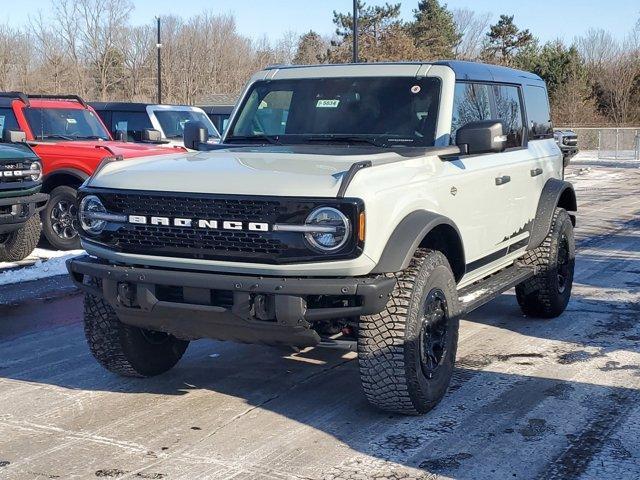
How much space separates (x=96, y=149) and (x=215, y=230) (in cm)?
699

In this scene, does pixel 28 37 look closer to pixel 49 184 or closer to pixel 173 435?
pixel 49 184

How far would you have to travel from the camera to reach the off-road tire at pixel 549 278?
23.2 feet

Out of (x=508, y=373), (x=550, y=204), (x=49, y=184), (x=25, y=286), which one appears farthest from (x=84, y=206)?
(x=49, y=184)

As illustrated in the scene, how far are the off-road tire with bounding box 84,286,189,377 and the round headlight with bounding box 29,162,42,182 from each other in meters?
4.67

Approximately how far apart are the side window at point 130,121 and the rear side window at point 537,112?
8.85m

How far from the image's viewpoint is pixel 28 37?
5384cm

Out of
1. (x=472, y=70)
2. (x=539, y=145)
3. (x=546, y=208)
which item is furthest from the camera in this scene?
(x=539, y=145)

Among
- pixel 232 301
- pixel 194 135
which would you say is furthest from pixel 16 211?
pixel 232 301

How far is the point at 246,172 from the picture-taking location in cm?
466

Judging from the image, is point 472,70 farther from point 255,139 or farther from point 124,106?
point 124,106

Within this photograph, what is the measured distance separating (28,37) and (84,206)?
5281cm

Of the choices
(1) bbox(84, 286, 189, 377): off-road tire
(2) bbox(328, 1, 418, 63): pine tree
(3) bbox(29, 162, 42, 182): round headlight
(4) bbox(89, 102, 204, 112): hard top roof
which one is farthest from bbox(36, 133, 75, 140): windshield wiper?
(2) bbox(328, 1, 418, 63): pine tree

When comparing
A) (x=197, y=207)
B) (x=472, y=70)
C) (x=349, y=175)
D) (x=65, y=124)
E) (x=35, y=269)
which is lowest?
(x=35, y=269)

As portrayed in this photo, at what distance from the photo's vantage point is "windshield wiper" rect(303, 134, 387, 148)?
224 inches
